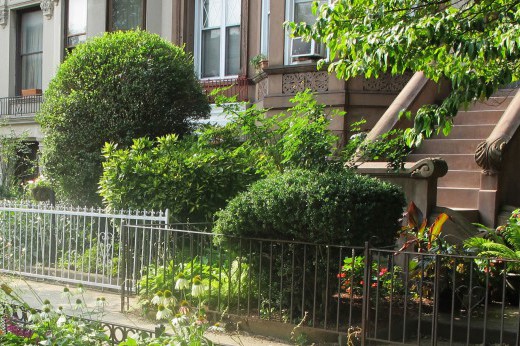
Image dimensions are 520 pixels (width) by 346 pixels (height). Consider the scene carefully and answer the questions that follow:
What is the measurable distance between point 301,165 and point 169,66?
519 centimetres

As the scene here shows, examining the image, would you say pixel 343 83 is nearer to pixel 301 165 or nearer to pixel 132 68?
pixel 132 68

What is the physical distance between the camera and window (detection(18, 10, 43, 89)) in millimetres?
22516

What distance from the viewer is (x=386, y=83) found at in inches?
514

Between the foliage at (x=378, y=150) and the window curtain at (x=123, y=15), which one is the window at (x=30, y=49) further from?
the foliage at (x=378, y=150)

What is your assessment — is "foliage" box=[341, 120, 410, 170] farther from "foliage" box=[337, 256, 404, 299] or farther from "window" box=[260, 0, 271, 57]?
"window" box=[260, 0, 271, 57]

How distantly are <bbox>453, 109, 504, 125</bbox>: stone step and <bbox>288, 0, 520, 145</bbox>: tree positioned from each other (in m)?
4.30

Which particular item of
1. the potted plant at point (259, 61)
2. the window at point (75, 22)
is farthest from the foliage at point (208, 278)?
the window at point (75, 22)

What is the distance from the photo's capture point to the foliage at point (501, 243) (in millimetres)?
7680

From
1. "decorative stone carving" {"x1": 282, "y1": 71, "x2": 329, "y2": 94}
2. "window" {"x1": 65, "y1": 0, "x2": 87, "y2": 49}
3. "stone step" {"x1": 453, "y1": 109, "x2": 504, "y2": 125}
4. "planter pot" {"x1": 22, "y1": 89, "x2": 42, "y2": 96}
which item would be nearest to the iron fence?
"decorative stone carving" {"x1": 282, "y1": 71, "x2": 329, "y2": 94}

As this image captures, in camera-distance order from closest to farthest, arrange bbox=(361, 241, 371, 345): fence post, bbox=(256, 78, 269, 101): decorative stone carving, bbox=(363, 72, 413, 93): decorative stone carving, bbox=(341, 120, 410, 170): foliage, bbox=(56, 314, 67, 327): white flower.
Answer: bbox=(56, 314, 67, 327): white flower
bbox=(361, 241, 371, 345): fence post
bbox=(341, 120, 410, 170): foliage
bbox=(363, 72, 413, 93): decorative stone carving
bbox=(256, 78, 269, 101): decorative stone carving

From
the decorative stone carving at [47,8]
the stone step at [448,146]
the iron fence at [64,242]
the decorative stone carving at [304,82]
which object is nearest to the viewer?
the iron fence at [64,242]

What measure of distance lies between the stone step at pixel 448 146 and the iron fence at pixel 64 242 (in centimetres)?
470

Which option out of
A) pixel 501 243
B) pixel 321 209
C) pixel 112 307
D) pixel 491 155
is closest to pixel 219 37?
pixel 491 155

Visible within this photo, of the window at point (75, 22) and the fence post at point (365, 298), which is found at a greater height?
the window at point (75, 22)
